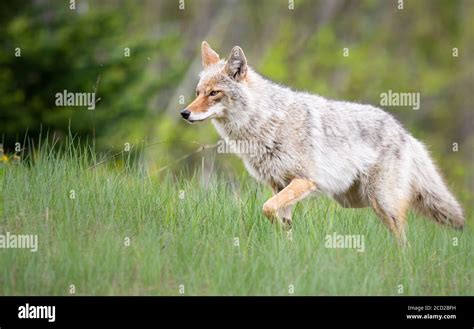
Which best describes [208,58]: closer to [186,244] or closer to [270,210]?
[270,210]

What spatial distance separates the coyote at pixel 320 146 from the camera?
959 centimetres

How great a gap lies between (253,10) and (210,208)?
25618mm

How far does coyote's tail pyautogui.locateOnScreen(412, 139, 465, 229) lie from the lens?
10.3 metres

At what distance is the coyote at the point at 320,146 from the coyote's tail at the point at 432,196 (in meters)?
0.01

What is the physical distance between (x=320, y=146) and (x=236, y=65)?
142cm

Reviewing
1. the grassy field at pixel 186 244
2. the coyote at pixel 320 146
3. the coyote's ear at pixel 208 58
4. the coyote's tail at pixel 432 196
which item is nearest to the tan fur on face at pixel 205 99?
the coyote at pixel 320 146

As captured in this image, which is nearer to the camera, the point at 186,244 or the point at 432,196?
the point at 186,244

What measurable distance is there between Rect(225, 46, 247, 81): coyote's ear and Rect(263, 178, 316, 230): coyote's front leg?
148cm

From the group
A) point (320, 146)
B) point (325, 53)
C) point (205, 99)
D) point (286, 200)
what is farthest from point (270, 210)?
point (325, 53)

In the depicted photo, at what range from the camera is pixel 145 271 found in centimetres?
805

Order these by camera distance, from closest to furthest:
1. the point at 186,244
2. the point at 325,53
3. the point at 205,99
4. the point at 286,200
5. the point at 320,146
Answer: the point at 186,244
the point at 286,200
the point at 205,99
the point at 320,146
the point at 325,53

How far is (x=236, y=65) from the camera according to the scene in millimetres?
9773
